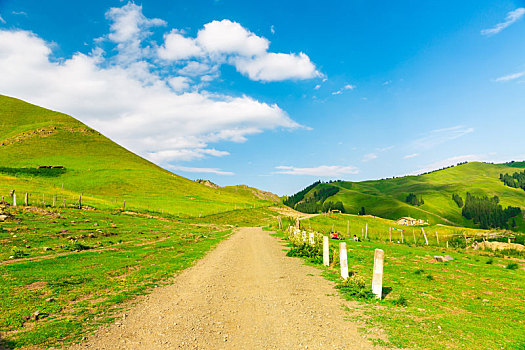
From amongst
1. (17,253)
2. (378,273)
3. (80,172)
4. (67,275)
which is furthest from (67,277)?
(80,172)

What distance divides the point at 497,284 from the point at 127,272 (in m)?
23.8

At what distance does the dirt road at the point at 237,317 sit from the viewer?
841 centimetres

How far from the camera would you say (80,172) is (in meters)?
120

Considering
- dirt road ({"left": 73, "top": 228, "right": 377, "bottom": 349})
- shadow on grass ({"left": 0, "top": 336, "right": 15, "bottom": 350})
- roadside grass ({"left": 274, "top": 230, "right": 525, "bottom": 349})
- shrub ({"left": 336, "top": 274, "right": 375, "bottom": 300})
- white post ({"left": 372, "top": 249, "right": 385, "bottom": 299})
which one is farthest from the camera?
shrub ({"left": 336, "top": 274, "right": 375, "bottom": 300})

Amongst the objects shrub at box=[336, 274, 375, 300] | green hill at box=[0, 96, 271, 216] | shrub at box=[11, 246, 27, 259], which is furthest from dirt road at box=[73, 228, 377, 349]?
green hill at box=[0, 96, 271, 216]

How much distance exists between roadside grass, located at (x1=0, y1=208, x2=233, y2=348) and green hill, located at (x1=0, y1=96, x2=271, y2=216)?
35229mm

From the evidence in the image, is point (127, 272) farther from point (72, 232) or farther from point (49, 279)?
point (72, 232)

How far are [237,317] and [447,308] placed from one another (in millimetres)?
9479

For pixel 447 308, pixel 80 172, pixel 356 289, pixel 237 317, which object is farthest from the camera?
pixel 80 172

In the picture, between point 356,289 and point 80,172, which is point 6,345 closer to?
point 356,289

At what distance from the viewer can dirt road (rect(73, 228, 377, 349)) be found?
27.6 ft

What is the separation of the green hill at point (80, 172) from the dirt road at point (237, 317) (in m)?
57.0

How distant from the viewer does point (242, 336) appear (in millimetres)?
8914

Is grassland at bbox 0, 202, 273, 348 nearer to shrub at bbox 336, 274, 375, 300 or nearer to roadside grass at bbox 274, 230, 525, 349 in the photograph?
shrub at bbox 336, 274, 375, 300
